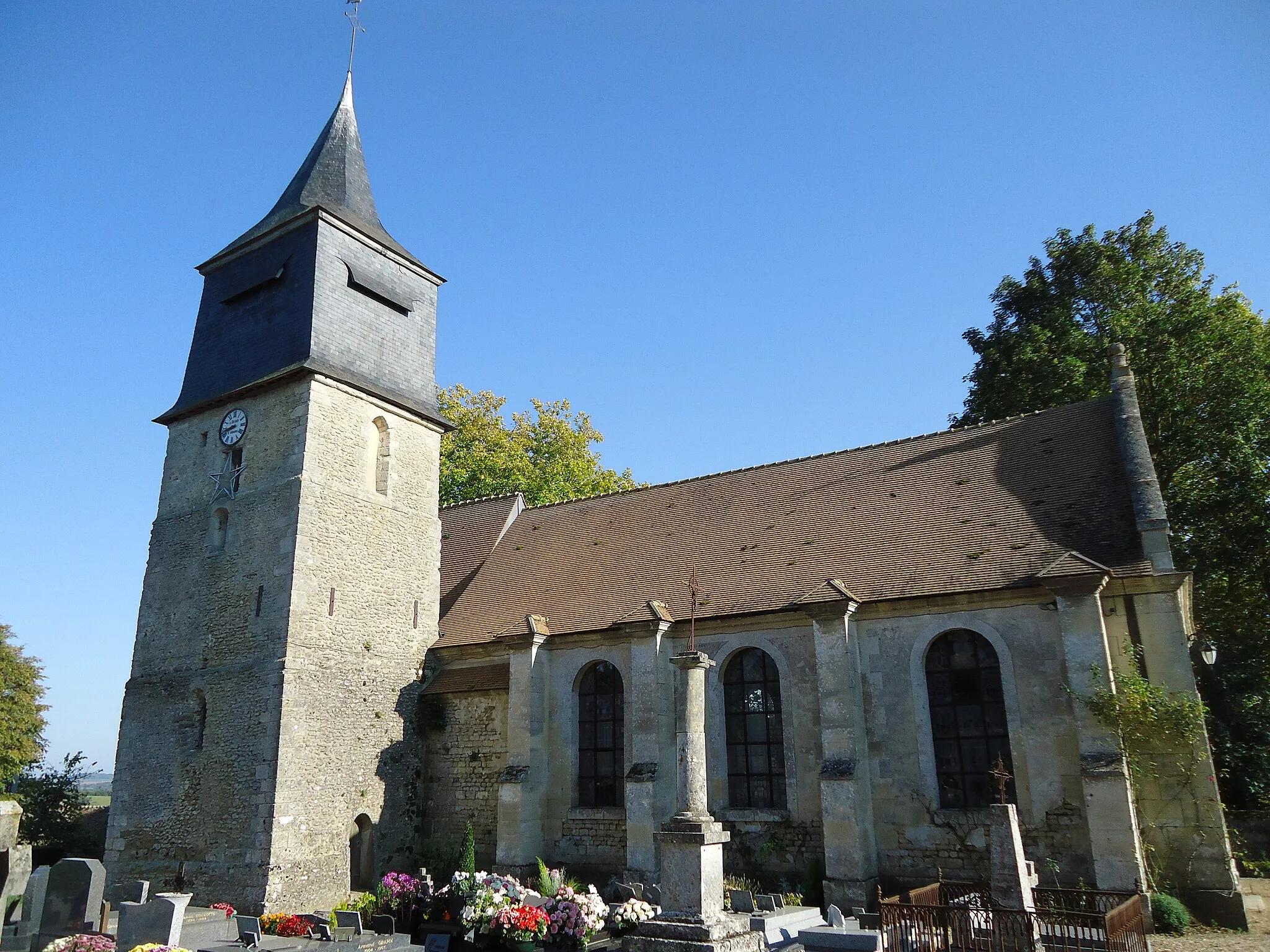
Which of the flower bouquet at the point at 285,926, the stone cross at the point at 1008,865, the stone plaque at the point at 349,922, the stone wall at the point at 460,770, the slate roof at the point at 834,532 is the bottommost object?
the flower bouquet at the point at 285,926

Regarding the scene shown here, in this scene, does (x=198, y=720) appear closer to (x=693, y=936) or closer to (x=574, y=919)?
(x=574, y=919)

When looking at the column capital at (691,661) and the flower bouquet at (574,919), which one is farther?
the flower bouquet at (574,919)

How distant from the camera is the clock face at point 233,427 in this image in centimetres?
1920

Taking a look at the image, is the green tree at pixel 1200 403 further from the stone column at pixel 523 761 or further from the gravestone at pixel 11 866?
the gravestone at pixel 11 866

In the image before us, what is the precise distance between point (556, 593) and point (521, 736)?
10.8ft

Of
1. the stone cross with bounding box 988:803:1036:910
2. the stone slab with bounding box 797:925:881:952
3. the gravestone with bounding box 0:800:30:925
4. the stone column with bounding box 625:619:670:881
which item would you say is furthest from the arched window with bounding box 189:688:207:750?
the stone cross with bounding box 988:803:1036:910

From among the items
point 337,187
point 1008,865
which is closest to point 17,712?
point 337,187

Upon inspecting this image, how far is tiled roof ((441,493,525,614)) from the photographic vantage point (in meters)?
21.8

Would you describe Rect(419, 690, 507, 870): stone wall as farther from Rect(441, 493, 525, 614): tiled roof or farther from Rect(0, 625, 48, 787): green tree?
Rect(0, 625, 48, 787): green tree

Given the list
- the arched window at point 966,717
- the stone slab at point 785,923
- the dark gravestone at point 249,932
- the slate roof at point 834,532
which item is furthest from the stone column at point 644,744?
the dark gravestone at point 249,932

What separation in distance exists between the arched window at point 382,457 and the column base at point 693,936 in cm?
1279

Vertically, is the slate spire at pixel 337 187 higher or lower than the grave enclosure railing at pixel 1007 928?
higher

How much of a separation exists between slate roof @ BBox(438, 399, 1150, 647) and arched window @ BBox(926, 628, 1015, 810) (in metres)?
1.06

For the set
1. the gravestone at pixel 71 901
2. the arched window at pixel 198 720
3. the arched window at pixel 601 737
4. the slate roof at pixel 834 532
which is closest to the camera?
the gravestone at pixel 71 901
